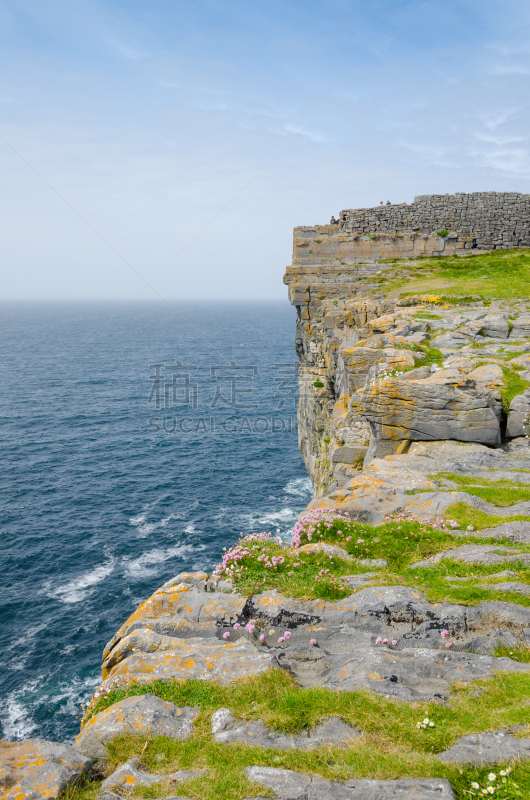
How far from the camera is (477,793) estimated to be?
5.04 meters

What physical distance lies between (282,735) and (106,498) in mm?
45408

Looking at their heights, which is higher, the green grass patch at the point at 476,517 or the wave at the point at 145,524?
the green grass patch at the point at 476,517

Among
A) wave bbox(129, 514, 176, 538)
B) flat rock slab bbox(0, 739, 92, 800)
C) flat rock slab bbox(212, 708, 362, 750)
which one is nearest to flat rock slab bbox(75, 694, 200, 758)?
flat rock slab bbox(0, 739, 92, 800)

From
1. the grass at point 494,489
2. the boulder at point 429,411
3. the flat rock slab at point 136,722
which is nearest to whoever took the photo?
the flat rock slab at point 136,722

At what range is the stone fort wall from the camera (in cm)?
3731

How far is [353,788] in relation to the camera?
5281 millimetres

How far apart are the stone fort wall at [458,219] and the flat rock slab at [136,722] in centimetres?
3598

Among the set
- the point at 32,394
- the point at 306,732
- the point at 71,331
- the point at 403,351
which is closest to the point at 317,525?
the point at 306,732

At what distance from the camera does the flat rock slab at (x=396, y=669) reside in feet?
22.6

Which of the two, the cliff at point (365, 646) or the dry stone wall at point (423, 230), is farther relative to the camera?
the dry stone wall at point (423, 230)

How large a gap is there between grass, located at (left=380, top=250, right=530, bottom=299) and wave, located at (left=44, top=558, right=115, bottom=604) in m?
29.7

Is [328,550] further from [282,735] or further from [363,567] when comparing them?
[282,735]

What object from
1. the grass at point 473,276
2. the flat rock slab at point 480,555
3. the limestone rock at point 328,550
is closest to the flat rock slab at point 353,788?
the flat rock slab at point 480,555

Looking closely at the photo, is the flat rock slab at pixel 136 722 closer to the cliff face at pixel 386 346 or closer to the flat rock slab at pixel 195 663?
the flat rock slab at pixel 195 663
